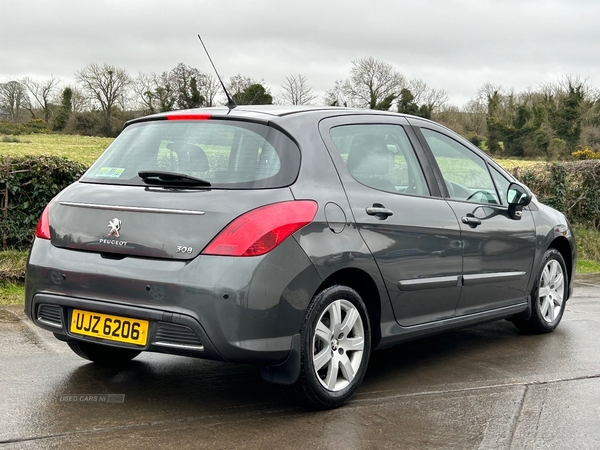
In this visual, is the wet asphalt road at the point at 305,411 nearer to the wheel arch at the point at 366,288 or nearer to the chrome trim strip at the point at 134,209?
the wheel arch at the point at 366,288

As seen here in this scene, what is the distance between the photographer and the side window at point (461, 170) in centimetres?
541

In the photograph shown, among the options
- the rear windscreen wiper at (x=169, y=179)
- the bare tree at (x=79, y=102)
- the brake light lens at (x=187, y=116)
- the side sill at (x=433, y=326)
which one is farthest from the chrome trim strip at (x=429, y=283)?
the bare tree at (x=79, y=102)

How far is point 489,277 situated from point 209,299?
250 centimetres

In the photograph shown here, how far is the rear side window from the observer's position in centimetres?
418

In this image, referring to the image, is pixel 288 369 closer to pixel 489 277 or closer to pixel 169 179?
pixel 169 179

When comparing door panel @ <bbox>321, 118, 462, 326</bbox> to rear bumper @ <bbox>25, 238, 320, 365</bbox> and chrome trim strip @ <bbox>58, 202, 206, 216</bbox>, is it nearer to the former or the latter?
rear bumper @ <bbox>25, 238, 320, 365</bbox>

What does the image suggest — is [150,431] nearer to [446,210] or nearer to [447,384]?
[447,384]

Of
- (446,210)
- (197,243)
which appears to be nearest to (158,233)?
(197,243)

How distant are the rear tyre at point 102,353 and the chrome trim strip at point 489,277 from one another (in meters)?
2.25

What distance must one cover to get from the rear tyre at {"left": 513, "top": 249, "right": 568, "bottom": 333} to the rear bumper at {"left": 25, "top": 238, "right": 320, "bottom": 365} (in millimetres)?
2987

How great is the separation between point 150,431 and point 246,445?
52 centimetres

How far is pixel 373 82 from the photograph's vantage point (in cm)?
6047

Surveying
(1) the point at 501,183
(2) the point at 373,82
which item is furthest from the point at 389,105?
(1) the point at 501,183

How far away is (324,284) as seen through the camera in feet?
14.0
